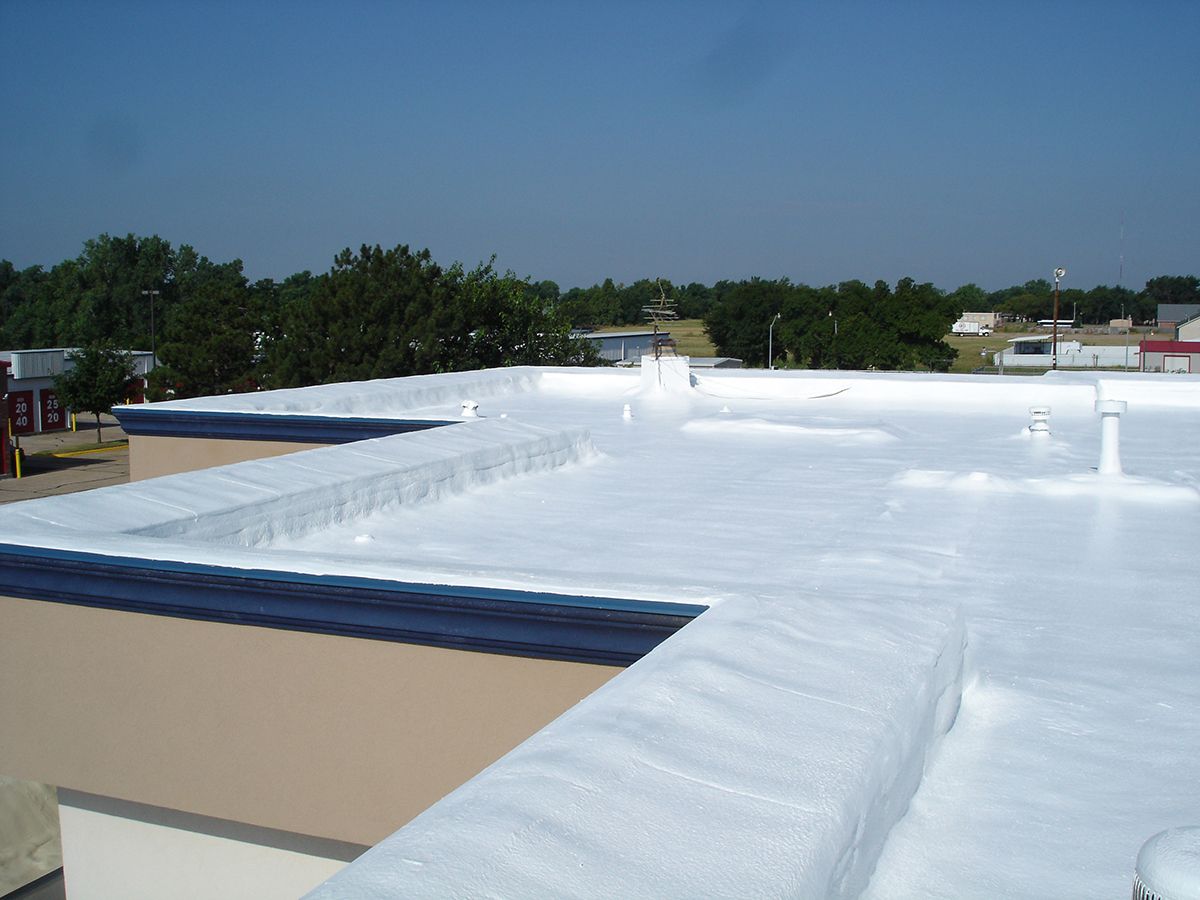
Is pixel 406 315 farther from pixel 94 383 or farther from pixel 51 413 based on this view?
pixel 51 413

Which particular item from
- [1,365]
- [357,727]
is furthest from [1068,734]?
[1,365]

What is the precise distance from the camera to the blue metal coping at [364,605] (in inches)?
164

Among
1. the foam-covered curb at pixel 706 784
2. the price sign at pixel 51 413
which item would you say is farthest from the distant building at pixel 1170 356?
the price sign at pixel 51 413

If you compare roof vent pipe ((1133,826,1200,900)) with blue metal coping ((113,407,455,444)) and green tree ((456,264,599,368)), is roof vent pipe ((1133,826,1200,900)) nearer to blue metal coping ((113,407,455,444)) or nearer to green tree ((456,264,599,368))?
blue metal coping ((113,407,455,444))

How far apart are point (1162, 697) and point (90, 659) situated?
168 inches

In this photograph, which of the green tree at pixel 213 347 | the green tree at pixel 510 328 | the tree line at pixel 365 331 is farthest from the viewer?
the green tree at pixel 213 347

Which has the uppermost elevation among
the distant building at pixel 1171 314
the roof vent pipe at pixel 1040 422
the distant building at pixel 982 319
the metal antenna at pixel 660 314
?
the distant building at pixel 982 319

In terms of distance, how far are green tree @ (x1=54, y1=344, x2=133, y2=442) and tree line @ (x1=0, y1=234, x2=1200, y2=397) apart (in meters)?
3.13

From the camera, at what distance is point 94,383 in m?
49.0

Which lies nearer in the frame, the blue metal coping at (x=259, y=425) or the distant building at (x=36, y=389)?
the blue metal coping at (x=259, y=425)

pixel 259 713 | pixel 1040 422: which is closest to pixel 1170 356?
pixel 1040 422

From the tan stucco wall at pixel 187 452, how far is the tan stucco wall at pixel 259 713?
19.6 ft

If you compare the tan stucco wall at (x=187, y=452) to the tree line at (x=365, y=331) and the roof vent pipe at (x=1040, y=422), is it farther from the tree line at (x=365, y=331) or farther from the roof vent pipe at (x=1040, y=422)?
the tree line at (x=365, y=331)

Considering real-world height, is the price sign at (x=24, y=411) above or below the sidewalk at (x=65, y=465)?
above
